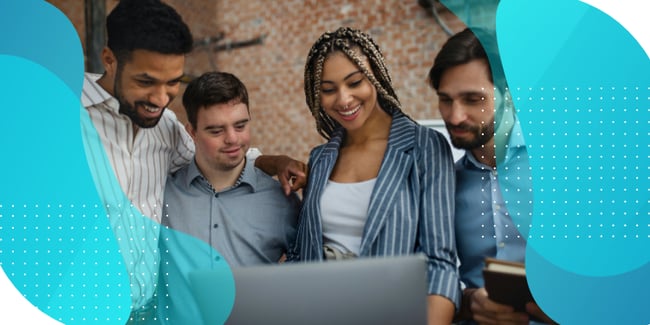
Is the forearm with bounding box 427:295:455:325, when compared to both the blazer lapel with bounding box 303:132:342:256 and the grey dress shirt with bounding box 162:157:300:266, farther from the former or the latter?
the grey dress shirt with bounding box 162:157:300:266

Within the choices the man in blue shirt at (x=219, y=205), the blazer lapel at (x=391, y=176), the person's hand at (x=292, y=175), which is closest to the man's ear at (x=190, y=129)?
the man in blue shirt at (x=219, y=205)

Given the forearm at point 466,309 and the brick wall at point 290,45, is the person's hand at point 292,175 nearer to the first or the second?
the brick wall at point 290,45

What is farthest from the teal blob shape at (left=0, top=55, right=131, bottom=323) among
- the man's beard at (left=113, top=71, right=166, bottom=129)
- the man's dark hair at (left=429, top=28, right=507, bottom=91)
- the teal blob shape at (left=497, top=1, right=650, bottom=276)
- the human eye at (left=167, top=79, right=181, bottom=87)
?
the teal blob shape at (left=497, top=1, right=650, bottom=276)

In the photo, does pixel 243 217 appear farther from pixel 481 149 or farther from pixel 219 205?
pixel 481 149

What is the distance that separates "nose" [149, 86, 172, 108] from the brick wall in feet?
0.12

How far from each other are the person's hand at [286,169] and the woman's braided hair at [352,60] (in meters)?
0.16

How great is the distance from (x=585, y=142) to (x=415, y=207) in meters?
0.62

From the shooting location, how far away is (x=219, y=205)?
212 cm

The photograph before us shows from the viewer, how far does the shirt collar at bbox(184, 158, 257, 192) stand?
2131 mm

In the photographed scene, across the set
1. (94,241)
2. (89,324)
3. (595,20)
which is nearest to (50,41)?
(94,241)

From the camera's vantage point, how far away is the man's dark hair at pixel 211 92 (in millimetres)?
2113

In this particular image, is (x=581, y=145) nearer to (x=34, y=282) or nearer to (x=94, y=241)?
(x=94, y=241)

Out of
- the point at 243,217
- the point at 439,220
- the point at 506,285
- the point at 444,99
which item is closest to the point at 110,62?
the point at 243,217

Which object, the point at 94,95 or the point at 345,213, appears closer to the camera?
the point at 345,213
